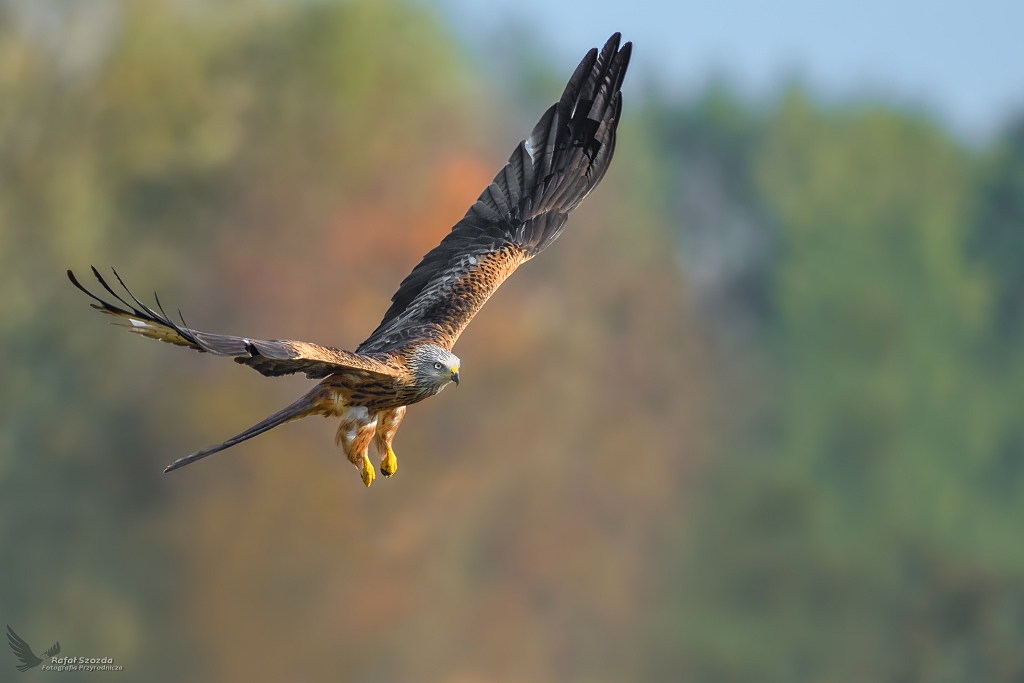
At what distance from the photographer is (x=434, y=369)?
11.0 meters

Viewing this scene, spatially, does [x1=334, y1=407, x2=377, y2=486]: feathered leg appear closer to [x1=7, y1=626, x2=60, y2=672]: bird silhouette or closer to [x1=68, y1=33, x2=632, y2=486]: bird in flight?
[x1=68, y1=33, x2=632, y2=486]: bird in flight

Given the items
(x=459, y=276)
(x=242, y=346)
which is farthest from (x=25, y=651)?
(x=242, y=346)

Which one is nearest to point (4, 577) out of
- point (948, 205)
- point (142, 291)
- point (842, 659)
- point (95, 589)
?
point (95, 589)

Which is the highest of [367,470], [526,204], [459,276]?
[526,204]

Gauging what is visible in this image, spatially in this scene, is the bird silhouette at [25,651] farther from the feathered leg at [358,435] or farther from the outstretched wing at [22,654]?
the feathered leg at [358,435]

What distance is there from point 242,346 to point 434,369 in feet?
7.74

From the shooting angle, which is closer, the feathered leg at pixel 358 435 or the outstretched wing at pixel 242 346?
the outstretched wing at pixel 242 346

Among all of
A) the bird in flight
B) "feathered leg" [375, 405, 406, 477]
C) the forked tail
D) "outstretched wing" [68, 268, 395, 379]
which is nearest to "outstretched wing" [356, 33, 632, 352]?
the bird in flight

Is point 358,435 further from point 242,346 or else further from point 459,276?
point 459,276

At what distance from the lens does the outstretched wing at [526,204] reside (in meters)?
12.9

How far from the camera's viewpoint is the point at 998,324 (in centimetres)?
4569

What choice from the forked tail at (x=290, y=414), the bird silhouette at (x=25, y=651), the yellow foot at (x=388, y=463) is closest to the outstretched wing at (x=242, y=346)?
the forked tail at (x=290, y=414)

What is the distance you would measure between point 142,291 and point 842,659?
2503 cm

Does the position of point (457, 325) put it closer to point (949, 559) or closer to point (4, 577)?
point (4, 577)
